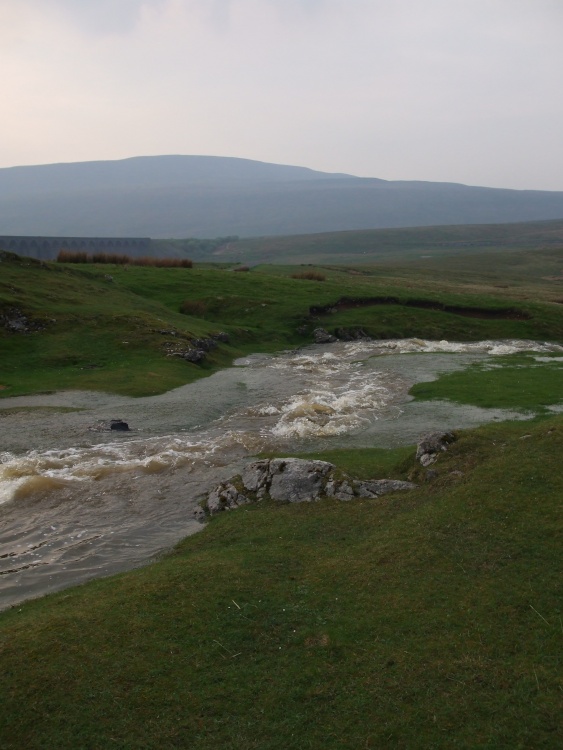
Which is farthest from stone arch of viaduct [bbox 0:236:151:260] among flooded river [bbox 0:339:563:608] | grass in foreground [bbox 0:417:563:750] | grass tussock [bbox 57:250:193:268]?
grass in foreground [bbox 0:417:563:750]

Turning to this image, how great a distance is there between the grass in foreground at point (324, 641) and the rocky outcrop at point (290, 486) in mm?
2759

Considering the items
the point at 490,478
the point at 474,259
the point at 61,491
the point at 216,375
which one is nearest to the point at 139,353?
the point at 216,375

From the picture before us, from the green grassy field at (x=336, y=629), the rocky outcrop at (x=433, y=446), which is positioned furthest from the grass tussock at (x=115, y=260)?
the rocky outcrop at (x=433, y=446)

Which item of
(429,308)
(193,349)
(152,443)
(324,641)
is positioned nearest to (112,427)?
(152,443)

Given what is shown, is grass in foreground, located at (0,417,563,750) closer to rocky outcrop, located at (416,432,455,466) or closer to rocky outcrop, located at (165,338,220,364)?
rocky outcrop, located at (416,432,455,466)

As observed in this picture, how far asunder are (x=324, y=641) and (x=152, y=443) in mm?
19133

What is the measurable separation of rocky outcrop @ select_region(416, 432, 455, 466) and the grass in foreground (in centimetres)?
352

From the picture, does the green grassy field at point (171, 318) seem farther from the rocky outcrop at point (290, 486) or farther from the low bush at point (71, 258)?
the rocky outcrop at point (290, 486)

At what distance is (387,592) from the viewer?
15.7 meters

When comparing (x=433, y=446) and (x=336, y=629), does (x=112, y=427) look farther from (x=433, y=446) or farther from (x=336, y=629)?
(x=336, y=629)

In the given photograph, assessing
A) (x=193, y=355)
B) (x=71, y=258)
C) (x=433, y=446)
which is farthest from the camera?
(x=71, y=258)

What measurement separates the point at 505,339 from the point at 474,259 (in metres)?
120

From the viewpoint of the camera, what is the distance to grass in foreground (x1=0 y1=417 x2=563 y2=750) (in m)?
12.1

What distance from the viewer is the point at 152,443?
31875mm
